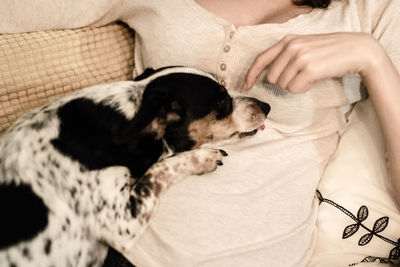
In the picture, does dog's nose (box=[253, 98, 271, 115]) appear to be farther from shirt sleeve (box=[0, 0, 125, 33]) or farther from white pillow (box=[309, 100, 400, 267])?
shirt sleeve (box=[0, 0, 125, 33])

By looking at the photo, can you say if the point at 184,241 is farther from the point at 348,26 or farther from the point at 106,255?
the point at 348,26

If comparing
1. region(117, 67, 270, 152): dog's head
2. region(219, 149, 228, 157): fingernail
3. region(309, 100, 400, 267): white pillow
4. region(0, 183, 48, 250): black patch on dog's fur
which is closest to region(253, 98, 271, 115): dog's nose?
region(117, 67, 270, 152): dog's head

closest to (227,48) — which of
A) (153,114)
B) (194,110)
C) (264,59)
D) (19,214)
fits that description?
(264,59)

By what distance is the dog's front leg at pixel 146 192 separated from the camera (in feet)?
4.33

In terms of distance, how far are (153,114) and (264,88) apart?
50cm

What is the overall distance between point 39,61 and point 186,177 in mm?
853

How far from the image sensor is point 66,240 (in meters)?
1.27

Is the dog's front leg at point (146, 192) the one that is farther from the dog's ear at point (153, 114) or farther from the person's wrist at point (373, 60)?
the person's wrist at point (373, 60)

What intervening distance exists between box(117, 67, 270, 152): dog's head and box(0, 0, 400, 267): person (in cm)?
7

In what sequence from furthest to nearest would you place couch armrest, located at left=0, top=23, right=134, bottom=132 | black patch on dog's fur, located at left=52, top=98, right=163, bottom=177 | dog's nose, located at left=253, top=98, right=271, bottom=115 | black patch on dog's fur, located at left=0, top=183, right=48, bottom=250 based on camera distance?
couch armrest, located at left=0, top=23, right=134, bottom=132 < dog's nose, located at left=253, top=98, right=271, bottom=115 < black patch on dog's fur, located at left=52, top=98, right=163, bottom=177 < black patch on dog's fur, located at left=0, top=183, right=48, bottom=250

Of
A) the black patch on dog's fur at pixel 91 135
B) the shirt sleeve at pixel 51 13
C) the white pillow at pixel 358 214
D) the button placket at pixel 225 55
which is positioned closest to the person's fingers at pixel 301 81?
the button placket at pixel 225 55

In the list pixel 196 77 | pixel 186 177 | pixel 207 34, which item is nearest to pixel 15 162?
pixel 186 177

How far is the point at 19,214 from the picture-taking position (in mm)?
1188

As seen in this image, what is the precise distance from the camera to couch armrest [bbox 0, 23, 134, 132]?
1533 millimetres
